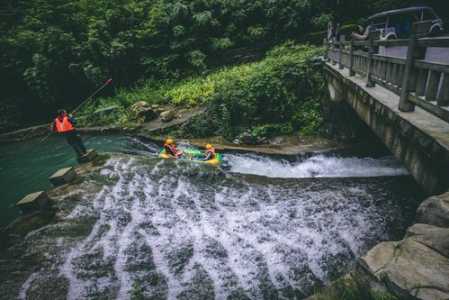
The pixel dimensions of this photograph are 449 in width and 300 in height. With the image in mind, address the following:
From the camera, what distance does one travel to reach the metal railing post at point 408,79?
3.63 m

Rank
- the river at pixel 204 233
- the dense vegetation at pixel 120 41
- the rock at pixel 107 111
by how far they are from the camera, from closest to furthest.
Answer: the river at pixel 204 233 < the rock at pixel 107 111 < the dense vegetation at pixel 120 41

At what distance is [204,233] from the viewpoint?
5.61 meters

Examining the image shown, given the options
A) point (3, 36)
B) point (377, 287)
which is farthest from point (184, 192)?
point (3, 36)

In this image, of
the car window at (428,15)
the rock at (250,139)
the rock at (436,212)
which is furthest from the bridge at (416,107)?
the rock at (250,139)

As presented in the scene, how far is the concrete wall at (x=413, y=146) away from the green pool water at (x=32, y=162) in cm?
1059

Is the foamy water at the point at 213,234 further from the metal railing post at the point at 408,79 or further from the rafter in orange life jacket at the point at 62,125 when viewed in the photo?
the metal railing post at the point at 408,79

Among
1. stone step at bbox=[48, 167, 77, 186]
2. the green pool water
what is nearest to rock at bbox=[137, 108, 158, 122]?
the green pool water

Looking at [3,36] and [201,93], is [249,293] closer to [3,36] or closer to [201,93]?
[201,93]

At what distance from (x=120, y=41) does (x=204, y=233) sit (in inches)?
768

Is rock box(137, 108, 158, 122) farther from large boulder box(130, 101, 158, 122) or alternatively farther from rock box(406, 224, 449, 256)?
rock box(406, 224, 449, 256)

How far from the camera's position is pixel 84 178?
717 cm

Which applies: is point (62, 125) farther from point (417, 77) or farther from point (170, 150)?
point (417, 77)

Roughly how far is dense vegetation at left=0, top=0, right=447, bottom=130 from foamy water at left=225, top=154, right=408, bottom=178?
39.0ft

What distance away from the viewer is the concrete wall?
3270 millimetres
